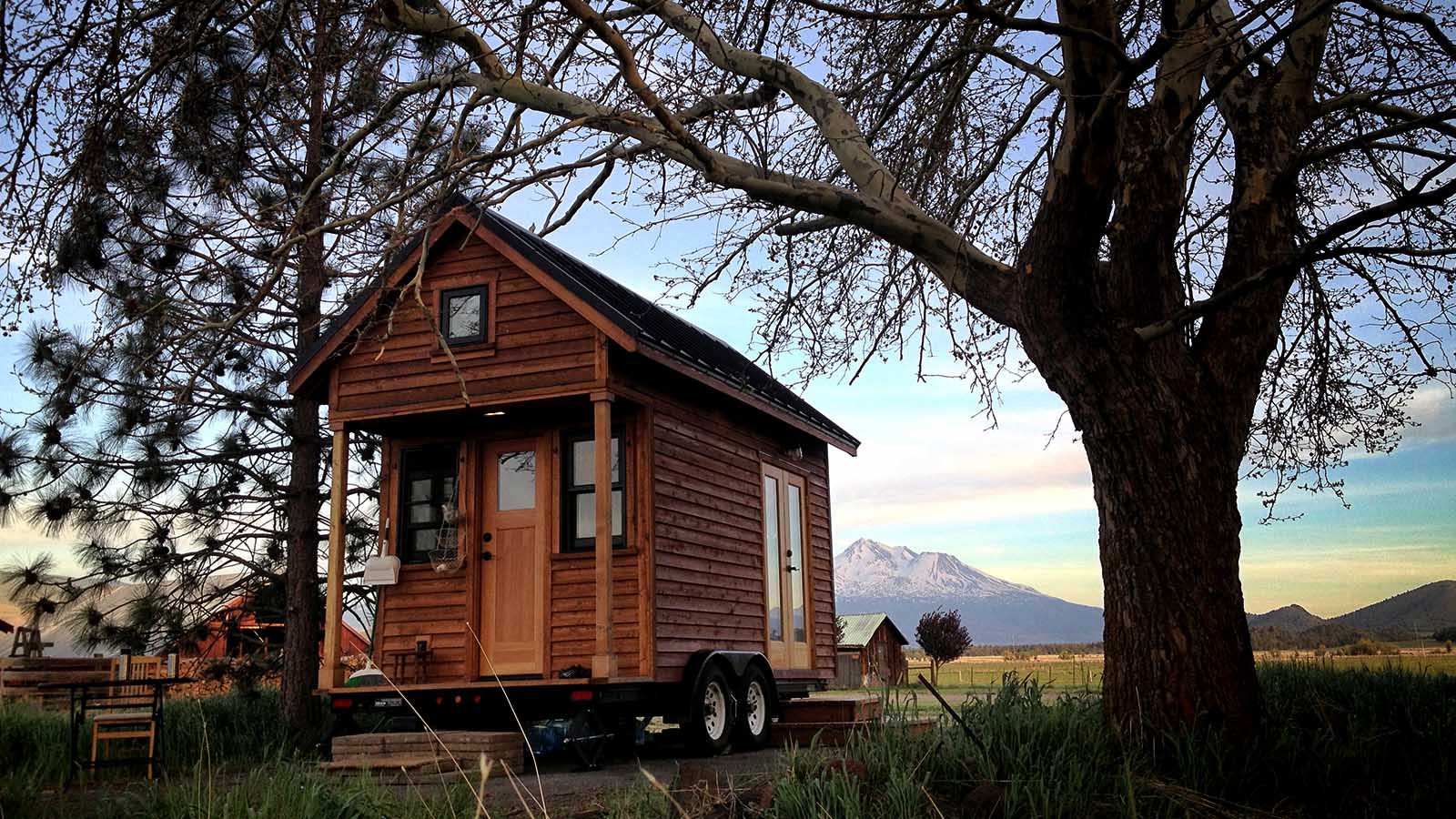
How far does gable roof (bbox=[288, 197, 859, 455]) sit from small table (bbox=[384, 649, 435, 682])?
9.79ft

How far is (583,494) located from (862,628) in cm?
3749

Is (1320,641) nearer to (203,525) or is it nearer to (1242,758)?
(1242,758)

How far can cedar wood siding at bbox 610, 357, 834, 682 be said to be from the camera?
11.5m

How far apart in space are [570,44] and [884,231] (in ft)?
8.30

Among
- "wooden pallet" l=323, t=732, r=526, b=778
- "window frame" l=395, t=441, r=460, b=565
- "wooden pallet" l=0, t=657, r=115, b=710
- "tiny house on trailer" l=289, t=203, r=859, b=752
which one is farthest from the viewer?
"wooden pallet" l=0, t=657, r=115, b=710

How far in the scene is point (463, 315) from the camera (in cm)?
1177

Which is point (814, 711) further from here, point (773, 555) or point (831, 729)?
point (773, 555)

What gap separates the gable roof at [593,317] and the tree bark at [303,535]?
100cm

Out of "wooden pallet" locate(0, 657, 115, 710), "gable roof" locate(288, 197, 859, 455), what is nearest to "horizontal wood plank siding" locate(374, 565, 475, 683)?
"gable roof" locate(288, 197, 859, 455)

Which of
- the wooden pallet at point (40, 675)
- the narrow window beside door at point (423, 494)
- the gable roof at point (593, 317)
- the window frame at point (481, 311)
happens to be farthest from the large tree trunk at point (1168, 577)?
the wooden pallet at point (40, 675)

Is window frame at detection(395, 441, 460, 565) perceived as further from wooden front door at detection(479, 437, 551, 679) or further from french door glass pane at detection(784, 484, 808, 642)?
french door glass pane at detection(784, 484, 808, 642)

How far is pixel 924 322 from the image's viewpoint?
10352 millimetres

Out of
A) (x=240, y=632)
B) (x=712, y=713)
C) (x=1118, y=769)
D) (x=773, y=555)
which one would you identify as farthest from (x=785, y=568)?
(x=1118, y=769)

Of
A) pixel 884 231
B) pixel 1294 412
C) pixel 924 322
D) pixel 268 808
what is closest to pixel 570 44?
pixel 884 231
